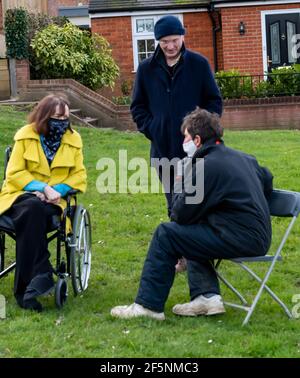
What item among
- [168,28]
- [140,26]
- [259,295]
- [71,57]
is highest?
[140,26]

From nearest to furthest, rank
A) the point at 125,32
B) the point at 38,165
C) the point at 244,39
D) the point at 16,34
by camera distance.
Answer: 1. the point at 38,165
2. the point at 16,34
3. the point at 244,39
4. the point at 125,32

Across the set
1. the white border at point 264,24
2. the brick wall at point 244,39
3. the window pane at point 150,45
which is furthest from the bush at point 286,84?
the window pane at point 150,45

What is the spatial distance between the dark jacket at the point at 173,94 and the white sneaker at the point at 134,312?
1.57 metres

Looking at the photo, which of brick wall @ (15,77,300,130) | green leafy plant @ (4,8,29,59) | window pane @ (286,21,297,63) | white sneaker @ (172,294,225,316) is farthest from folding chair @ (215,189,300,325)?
window pane @ (286,21,297,63)

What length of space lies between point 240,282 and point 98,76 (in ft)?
45.2

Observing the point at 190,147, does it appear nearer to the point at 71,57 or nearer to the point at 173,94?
the point at 173,94

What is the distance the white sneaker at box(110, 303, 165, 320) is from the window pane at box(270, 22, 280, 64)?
1825 centimetres

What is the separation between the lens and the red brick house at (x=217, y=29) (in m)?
22.8

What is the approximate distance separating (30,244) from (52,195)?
1.46 ft

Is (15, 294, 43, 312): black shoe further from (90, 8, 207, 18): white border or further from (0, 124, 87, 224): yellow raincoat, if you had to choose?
(90, 8, 207, 18): white border

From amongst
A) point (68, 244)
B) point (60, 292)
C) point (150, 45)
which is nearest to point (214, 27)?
point (150, 45)

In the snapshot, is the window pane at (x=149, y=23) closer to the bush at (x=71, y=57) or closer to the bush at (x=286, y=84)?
the bush at (x=71, y=57)

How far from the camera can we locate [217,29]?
2323 cm

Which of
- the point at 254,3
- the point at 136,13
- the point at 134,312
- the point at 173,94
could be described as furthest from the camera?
the point at 136,13
